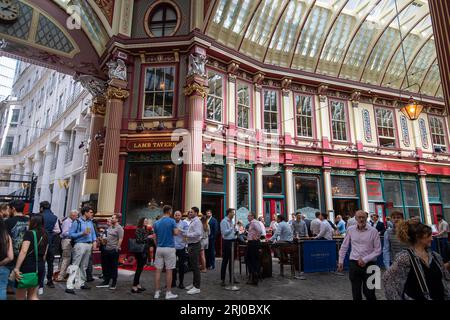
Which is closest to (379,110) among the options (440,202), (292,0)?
(440,202)

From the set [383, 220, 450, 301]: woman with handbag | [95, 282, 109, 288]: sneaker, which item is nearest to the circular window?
[95, 282, 109, 288]: sneaker

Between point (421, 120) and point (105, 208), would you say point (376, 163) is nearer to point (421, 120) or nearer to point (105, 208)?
point (421, 120)

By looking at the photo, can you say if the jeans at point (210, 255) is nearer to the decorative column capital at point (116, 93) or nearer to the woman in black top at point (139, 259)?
the woman in black top at point (139, 259)

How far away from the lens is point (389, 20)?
1855cm

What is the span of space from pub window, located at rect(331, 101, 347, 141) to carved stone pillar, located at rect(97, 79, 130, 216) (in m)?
12.5

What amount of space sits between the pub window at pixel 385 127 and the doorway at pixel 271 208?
8.91 metres

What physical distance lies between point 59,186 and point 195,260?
71.5ft

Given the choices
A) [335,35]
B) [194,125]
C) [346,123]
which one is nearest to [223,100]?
[194,125]

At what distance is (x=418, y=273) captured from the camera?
9.02 feet

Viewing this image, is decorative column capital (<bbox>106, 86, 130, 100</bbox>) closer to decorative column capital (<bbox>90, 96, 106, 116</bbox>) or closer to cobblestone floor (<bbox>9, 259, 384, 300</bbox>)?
decorative column capital (<bbox>90, 96, 106, 116</bbox>)

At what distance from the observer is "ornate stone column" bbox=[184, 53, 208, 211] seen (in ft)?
41.4

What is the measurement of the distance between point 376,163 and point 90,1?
62.2 feet

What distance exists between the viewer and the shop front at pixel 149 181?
511 inches

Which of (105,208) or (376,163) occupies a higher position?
(376,163)
